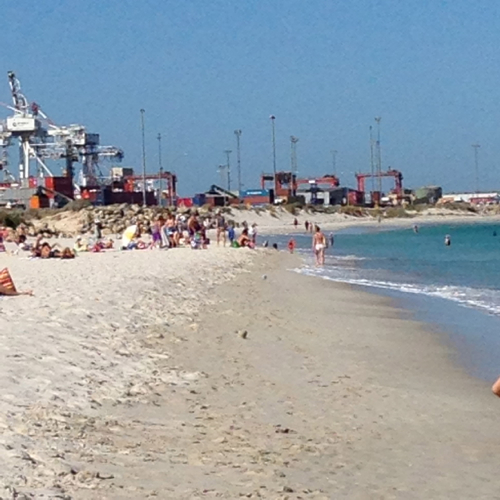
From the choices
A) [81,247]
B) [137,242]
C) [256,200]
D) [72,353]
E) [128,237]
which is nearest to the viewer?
[72,353]

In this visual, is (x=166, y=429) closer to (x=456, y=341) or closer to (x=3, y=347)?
(x=3, y=347)

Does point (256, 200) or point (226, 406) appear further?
point (256, 200)

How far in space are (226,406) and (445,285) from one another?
51.2 ft

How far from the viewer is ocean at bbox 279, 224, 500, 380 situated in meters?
12.1

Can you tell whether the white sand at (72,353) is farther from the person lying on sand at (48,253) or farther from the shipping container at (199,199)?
the shipping container at (199,199)

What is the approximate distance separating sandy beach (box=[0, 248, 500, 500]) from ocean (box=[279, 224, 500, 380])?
0.46m

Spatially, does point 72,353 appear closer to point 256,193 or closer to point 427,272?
point 427,272

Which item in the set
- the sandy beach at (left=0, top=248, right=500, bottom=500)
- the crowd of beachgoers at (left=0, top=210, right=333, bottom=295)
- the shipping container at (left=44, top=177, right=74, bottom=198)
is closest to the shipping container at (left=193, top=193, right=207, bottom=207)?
the shipping container at (left=44, top=177, right=74, bottom=198)

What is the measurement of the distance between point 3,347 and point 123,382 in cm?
133

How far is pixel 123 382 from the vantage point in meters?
7.62

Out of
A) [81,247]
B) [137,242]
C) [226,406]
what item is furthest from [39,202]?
[226,406]

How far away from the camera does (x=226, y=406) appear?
7180mm

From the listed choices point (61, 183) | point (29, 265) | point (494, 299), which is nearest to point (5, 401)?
point (494, 299)

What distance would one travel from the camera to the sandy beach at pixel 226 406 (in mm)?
5121
